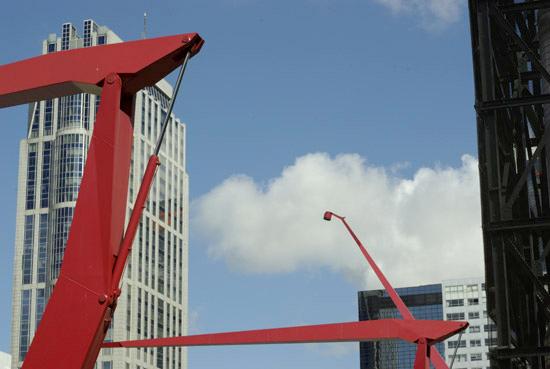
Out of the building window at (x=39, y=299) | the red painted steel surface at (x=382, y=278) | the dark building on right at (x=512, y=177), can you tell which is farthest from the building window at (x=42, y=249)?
the dark building on right at (x=512, y=177)

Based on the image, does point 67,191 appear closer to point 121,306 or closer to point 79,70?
point 121,306

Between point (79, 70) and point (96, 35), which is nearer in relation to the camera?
point (79, 70)

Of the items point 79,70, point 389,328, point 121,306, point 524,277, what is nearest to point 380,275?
point 524,277

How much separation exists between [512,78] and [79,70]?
17.5 m

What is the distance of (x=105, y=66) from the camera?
1322 cm

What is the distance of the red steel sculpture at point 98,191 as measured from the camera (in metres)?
11.9

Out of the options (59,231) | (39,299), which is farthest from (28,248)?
(39,299)

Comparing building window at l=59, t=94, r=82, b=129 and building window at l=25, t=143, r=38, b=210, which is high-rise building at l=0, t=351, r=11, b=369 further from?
building window at l=59, t=94, r=82, b=129

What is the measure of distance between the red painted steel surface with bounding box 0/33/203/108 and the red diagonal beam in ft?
10.8

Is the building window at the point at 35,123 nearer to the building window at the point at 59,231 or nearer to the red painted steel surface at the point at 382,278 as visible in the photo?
the building window at the point at 59,231

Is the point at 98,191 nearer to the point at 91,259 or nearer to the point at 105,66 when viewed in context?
the point at 91,259

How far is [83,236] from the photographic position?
→ 12.3 metres

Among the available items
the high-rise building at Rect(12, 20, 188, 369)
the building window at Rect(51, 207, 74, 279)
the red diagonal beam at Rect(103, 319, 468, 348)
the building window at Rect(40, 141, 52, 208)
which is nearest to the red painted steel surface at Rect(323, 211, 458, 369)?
the red diagonal beam at Rect(103, 319, 468, 348)

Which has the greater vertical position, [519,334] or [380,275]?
[380,275]
